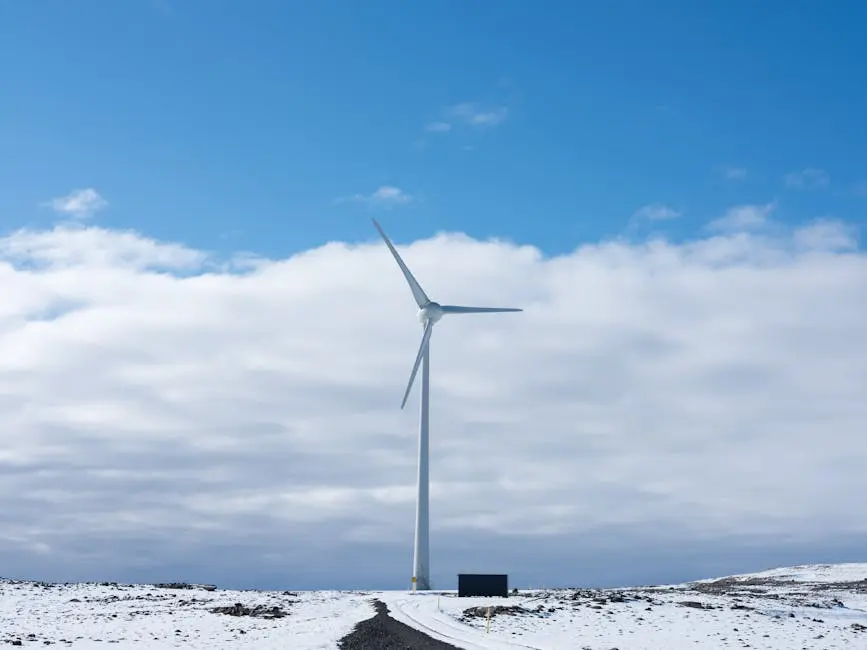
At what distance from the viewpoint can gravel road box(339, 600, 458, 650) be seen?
40.2m

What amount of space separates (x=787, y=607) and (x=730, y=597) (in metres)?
6.50

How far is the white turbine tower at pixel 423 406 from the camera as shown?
280 feet

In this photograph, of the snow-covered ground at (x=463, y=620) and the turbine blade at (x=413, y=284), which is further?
the turbine blade at (x=413, y=284)

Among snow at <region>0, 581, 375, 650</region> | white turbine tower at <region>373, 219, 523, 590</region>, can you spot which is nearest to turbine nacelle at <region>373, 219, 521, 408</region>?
white turbine tower at <region>373, 219, 523, 590</region>

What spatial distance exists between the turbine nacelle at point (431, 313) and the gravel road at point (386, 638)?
48.6m

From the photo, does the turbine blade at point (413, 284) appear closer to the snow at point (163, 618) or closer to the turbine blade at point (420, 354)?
the turbine blade at point (420, 354)

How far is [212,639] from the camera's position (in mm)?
45531

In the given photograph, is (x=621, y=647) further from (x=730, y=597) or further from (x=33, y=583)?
(x=33, y=583)

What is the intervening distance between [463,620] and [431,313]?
47959mm

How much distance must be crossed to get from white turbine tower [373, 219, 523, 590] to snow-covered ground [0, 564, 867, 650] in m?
8.82

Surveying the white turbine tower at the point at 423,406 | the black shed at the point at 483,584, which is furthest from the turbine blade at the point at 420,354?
the black shed at the point at 483,584

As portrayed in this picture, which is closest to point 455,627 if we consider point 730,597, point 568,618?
point 568,618

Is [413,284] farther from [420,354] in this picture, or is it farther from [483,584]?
[483,584]

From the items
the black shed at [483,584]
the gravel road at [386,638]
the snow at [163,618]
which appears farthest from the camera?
the black shed at [483,584]
